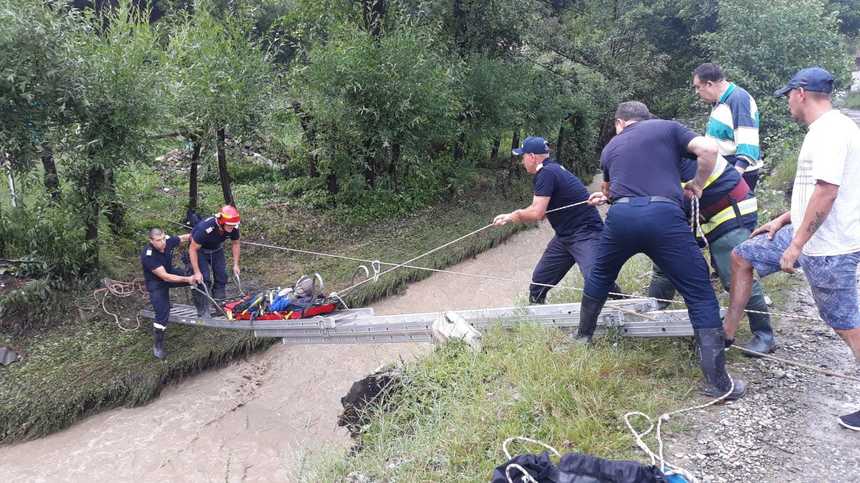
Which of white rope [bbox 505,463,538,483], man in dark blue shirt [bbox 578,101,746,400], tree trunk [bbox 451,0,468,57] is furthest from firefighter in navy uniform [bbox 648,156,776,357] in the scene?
tree trunk [bbox 451,0,468,57]

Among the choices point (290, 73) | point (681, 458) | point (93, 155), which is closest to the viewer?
point (681, 458)

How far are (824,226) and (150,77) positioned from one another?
7.73 m

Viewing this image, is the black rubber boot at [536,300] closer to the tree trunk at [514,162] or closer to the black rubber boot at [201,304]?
the black rubber boot at [201,304]

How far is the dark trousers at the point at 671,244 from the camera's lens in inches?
134

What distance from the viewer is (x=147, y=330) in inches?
305

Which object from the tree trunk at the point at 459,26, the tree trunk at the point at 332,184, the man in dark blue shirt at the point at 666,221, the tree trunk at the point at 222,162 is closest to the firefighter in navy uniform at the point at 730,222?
the man in dark blue shirt at the point at 666,221

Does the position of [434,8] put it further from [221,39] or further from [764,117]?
[764,117]

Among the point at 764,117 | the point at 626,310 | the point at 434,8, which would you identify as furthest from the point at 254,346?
the point at 764,117

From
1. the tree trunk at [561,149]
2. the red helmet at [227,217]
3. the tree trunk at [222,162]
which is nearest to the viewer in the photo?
the red helmet at [227,217]

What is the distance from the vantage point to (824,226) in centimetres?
316

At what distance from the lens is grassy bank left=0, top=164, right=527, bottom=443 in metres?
6.45

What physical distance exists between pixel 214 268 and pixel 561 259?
4467 millimetres

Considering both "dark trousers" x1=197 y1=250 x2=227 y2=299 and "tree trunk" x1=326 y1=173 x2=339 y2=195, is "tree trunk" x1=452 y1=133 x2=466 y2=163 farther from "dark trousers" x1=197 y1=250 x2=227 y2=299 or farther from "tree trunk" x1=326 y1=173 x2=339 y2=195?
"dark trousers" x1=197 y1=250 x2=227 y2=299

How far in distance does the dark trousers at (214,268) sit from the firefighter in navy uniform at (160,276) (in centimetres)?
29
